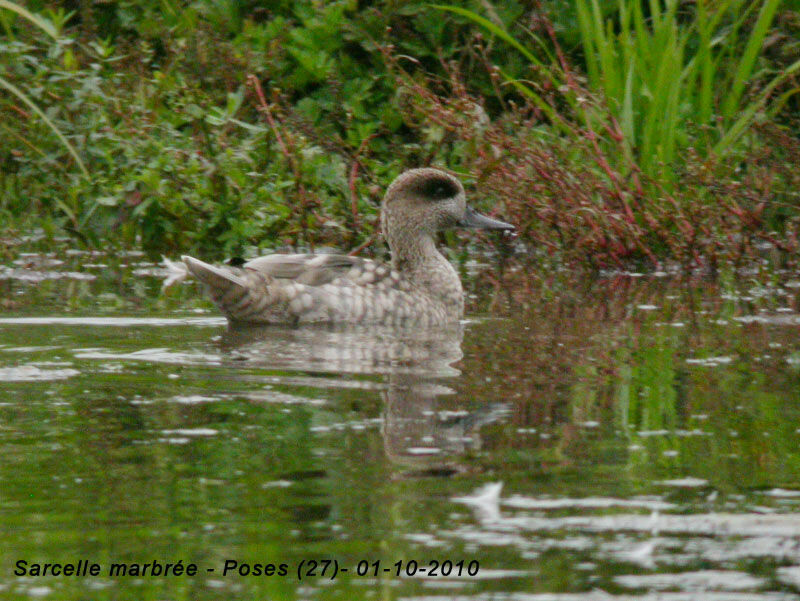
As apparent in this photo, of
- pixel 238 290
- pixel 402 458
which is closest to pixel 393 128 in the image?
pixel 238 290

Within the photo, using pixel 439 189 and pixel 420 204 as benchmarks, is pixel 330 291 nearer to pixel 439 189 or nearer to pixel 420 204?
pixel 420 204

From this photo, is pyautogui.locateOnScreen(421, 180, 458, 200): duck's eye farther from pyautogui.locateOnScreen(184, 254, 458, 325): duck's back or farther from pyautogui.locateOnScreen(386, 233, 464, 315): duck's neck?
pyautogui.locateOnScreen(184, 254, 458, 325): duck's back

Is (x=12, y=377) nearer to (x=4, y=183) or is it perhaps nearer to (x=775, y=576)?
(x=775, y=576)

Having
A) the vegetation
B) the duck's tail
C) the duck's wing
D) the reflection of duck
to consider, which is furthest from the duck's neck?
the vegetation

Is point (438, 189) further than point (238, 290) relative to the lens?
Yes

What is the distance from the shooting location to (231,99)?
10711 mm

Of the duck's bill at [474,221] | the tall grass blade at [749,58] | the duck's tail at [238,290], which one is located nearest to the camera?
the duck's tail at [238,290]

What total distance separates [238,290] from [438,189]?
1.69 metres

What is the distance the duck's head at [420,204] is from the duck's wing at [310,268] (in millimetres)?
809

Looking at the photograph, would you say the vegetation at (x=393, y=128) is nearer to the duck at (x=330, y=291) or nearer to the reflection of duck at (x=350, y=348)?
the duck at (x=330, y=291)

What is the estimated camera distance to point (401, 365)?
7070 millimetres

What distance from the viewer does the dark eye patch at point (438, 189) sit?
9.34 metres

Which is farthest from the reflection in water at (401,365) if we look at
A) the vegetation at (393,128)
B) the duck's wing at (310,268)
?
the vegetation at (393,128)

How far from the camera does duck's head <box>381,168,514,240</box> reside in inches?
366
